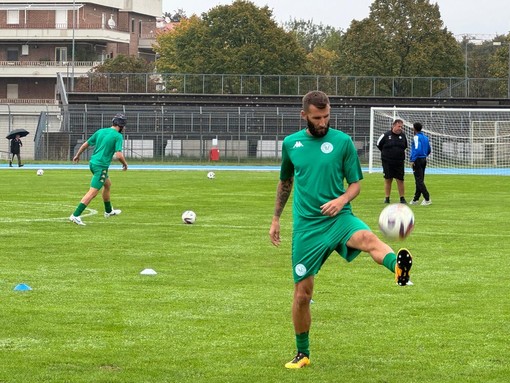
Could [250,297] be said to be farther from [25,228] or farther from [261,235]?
[25,228]

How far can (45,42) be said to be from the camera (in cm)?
9844

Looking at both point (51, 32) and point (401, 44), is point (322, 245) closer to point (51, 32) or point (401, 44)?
point (401, 44)

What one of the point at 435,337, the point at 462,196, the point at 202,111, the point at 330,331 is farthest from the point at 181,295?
the point at 202,111

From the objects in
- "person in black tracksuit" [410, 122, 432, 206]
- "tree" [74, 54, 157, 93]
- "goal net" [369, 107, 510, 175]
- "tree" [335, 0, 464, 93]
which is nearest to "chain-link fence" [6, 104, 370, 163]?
"tree" [74, 54, 157, 93]

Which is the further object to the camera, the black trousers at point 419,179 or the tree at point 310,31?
the tree at point 310,31

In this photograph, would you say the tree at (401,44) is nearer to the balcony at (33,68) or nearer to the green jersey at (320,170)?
the balcony at (33,68)

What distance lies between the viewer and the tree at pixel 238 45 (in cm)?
8338

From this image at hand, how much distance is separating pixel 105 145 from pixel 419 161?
31.4 feet

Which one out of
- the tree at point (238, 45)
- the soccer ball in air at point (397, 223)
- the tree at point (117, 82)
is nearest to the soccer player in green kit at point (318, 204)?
→ the soccer ball in air at point (397, 223)

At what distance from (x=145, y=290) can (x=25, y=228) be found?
8.52m

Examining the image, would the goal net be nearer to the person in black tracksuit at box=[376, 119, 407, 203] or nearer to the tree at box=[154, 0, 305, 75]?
the person in black tracksuit at box=[376, 119, 407, 203]

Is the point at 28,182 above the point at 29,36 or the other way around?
the other way around

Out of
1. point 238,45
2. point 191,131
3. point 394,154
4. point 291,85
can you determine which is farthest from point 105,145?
point 238,45

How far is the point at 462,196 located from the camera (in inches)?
1252
